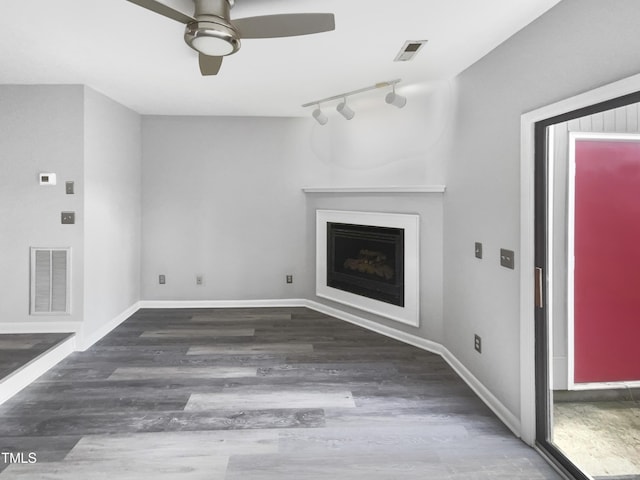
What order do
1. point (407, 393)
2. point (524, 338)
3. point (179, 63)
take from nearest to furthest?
point (524, 338) → point (407, 393) → point (179, 63)

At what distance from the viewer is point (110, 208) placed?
3.82m

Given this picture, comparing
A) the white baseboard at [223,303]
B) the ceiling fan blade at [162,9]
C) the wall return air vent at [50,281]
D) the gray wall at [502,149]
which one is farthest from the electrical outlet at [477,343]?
the wall return air vent at [50,281]

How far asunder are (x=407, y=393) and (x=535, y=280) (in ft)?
3.76

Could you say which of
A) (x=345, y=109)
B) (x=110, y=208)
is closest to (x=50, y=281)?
(x=110, y=208)

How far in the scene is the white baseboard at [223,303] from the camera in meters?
4.67

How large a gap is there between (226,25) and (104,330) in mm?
3192

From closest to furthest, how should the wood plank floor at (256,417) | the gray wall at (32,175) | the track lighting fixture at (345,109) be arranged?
the wood plank floor at (256,417) → the gray wall at (32,175) → the track lighting fixture at (345,109)

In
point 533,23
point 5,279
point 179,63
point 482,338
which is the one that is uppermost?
point 179,63

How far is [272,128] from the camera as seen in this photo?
4637 millimetres

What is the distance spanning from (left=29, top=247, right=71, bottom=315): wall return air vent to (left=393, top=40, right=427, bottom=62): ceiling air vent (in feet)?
10.4

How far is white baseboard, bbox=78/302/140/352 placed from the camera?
3.36 m

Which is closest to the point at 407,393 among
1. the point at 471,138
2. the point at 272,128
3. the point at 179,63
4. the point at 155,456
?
the point at 155,456

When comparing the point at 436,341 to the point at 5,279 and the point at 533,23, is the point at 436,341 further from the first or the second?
the point at 5,279

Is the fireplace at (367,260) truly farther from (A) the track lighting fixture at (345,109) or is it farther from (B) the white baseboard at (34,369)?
(B) the white baseboard at (34,369)
